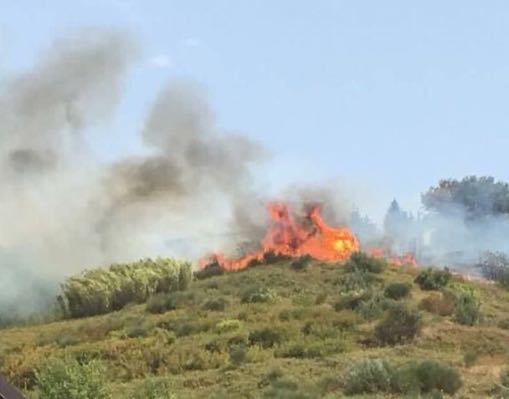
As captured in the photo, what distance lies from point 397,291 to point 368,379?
19393 mm

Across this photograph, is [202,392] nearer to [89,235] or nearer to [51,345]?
[51,345]

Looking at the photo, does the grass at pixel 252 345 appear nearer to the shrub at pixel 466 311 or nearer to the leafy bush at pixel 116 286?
the shrub at pixel 466 311

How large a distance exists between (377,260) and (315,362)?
25.5m

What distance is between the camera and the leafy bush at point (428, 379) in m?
21.0

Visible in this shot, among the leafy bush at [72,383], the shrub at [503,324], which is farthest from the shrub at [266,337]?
the leafy bush at [72,383]

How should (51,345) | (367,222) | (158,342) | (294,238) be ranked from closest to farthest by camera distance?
(158,342) → (51,345) → (294,238) → (367,222)

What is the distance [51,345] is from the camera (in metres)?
32.9

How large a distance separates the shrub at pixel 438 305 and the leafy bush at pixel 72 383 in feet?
63.9

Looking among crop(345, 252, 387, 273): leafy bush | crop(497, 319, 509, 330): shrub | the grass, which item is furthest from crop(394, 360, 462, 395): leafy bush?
crop(345, 252, 387, 273): leafy bush

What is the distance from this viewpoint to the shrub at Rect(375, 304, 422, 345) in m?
29.6

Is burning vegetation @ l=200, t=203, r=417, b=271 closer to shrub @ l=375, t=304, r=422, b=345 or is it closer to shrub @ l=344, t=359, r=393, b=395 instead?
shrub @ l=375, t=304, r=422, b=345

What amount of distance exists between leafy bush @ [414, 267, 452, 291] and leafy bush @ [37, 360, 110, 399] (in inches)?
1106

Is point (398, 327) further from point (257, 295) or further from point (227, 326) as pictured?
point (257, 295)

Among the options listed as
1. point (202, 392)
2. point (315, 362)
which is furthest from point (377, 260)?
point (202, 392)
